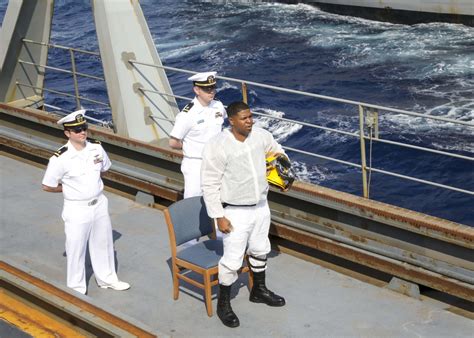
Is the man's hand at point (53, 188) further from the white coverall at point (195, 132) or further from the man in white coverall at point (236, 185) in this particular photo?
the man in white coverall at point (236, 185)

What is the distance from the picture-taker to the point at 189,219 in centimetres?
732

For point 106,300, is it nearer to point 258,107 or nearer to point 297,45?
point 258,107

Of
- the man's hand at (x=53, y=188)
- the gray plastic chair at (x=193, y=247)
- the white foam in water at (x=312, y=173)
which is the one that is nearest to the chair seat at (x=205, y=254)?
the gray plastic chair at (x=193, y=247)

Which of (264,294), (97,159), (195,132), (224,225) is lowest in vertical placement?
(264,294)

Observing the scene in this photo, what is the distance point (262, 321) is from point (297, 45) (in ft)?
94.9

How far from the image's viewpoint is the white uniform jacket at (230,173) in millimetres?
6652

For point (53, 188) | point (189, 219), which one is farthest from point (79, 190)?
point (189, 219)

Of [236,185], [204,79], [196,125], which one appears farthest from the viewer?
[196,125]

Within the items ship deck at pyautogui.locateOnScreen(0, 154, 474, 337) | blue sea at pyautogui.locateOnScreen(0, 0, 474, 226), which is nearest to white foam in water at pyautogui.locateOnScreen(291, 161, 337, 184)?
blue sea at pyautogui.locateOnScreen(0, 0, 474, 226)

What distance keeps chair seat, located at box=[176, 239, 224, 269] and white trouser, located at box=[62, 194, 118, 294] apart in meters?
0.77

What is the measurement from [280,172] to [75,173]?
172 centimetres

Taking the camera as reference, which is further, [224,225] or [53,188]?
[53,188]

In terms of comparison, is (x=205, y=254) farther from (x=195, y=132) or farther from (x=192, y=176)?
(x=195, y=132)

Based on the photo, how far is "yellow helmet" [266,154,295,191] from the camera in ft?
23.6
